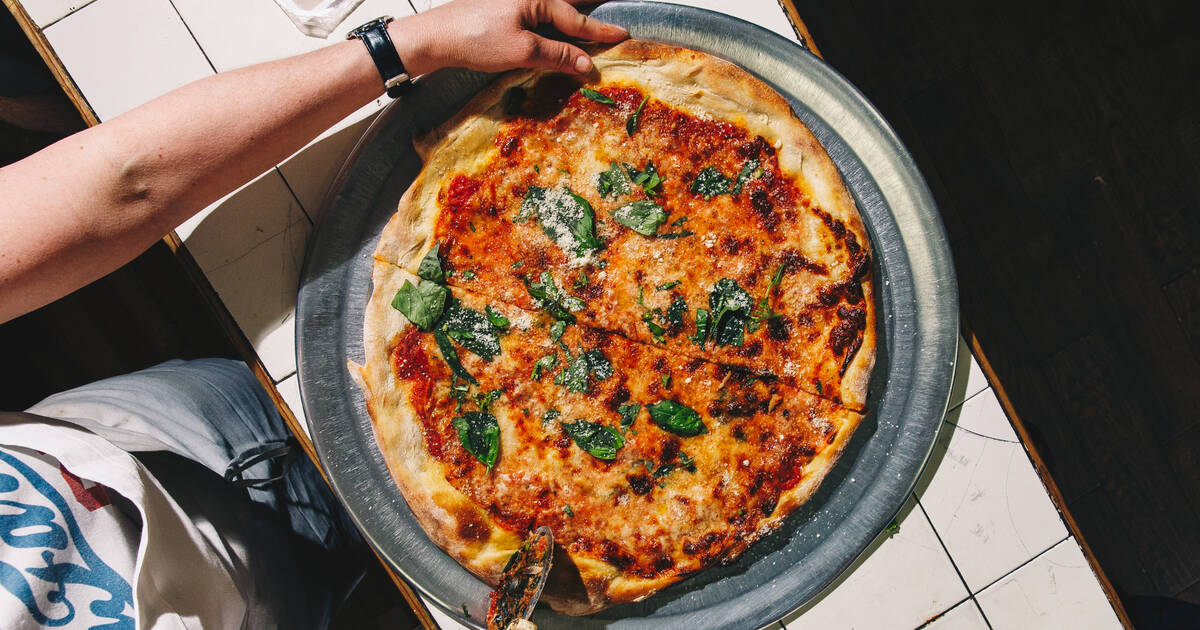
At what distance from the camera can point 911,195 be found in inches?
81.6

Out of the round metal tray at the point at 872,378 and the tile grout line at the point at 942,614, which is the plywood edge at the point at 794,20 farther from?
the tile grout line at the point at 942,614

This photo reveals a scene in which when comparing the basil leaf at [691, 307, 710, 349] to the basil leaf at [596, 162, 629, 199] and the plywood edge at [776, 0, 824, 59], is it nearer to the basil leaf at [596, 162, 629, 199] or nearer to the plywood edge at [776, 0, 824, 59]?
the basil leaf at [596, 162, 629, 199]

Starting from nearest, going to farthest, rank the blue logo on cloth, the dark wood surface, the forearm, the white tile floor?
the blue logo on cloth < the forearm < the white tile floor < the dark wood surface

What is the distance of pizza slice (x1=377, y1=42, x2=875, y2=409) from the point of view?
2006 millimetres

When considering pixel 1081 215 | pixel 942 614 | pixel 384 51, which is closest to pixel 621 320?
pixel 384 51

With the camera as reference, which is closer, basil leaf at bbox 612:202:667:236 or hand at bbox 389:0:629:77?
hand at bbox 389:0:629:77

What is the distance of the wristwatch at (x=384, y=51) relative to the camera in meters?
1.89

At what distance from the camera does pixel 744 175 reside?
2.05 m

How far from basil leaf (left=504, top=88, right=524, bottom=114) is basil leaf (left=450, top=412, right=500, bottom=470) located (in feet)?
3.12

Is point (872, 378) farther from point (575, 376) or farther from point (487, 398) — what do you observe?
point (487, 398)

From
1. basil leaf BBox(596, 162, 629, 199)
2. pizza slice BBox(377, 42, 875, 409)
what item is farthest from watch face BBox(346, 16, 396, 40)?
basil leaf BBox(596, 162, 629, 199)

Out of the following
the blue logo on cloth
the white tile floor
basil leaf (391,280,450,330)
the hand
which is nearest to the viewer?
the blue logo on cloth

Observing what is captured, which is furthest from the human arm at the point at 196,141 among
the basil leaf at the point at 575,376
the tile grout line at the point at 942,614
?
the tile grout line at the point at 942,614

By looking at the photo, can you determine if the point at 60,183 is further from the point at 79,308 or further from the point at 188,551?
the point at 79,308
